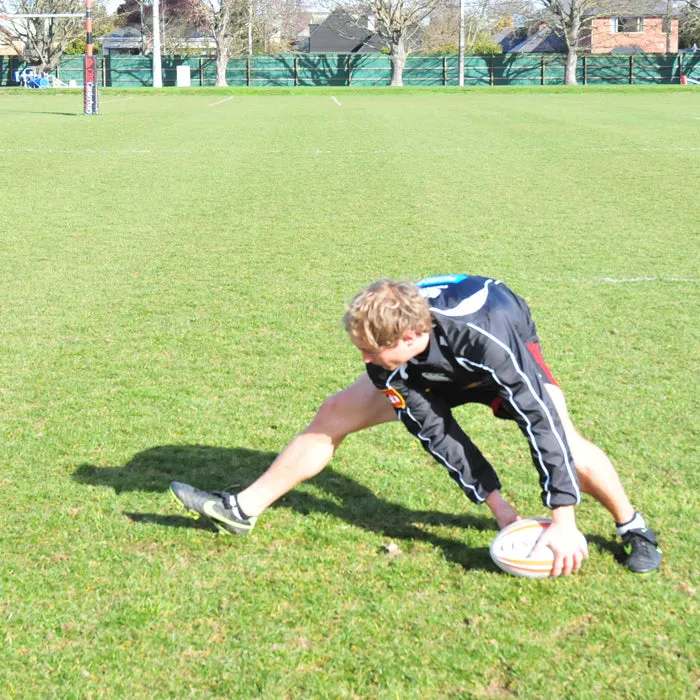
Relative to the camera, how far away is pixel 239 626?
344 centimetres

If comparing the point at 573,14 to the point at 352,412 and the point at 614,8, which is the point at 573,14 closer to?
the point at 614,8

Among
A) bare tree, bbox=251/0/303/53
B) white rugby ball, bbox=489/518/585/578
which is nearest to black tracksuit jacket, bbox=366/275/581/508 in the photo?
white rugby ball, bbox=489/518/585/578

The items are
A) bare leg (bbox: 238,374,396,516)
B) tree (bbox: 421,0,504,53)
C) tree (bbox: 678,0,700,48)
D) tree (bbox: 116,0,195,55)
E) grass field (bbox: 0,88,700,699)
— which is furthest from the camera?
tree (bbox: 421,0,504,53)

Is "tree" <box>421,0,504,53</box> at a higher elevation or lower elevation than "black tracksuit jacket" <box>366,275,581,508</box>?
higher

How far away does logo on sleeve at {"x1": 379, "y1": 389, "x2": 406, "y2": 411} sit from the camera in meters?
3.61

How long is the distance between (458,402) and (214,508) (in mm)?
1088

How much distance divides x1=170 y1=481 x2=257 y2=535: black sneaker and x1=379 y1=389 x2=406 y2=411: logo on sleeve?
0.83 m

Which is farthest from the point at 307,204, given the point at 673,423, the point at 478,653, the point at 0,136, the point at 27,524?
the point at 0,136

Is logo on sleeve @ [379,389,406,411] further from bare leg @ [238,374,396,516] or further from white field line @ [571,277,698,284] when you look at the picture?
white field line @ [571,277,698,284]

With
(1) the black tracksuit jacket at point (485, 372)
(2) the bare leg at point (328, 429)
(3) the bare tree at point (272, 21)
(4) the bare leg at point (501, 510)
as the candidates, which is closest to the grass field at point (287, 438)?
(4) the bare leg at point (501, 510)

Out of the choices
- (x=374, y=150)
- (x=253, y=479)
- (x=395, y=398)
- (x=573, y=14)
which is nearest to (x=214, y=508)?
(x=253, y=479)

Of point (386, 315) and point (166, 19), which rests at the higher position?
point (166, 19)

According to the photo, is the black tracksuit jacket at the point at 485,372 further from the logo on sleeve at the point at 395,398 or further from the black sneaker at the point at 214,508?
the black sneaker at the point at 214,508

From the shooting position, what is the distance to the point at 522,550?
368cm
